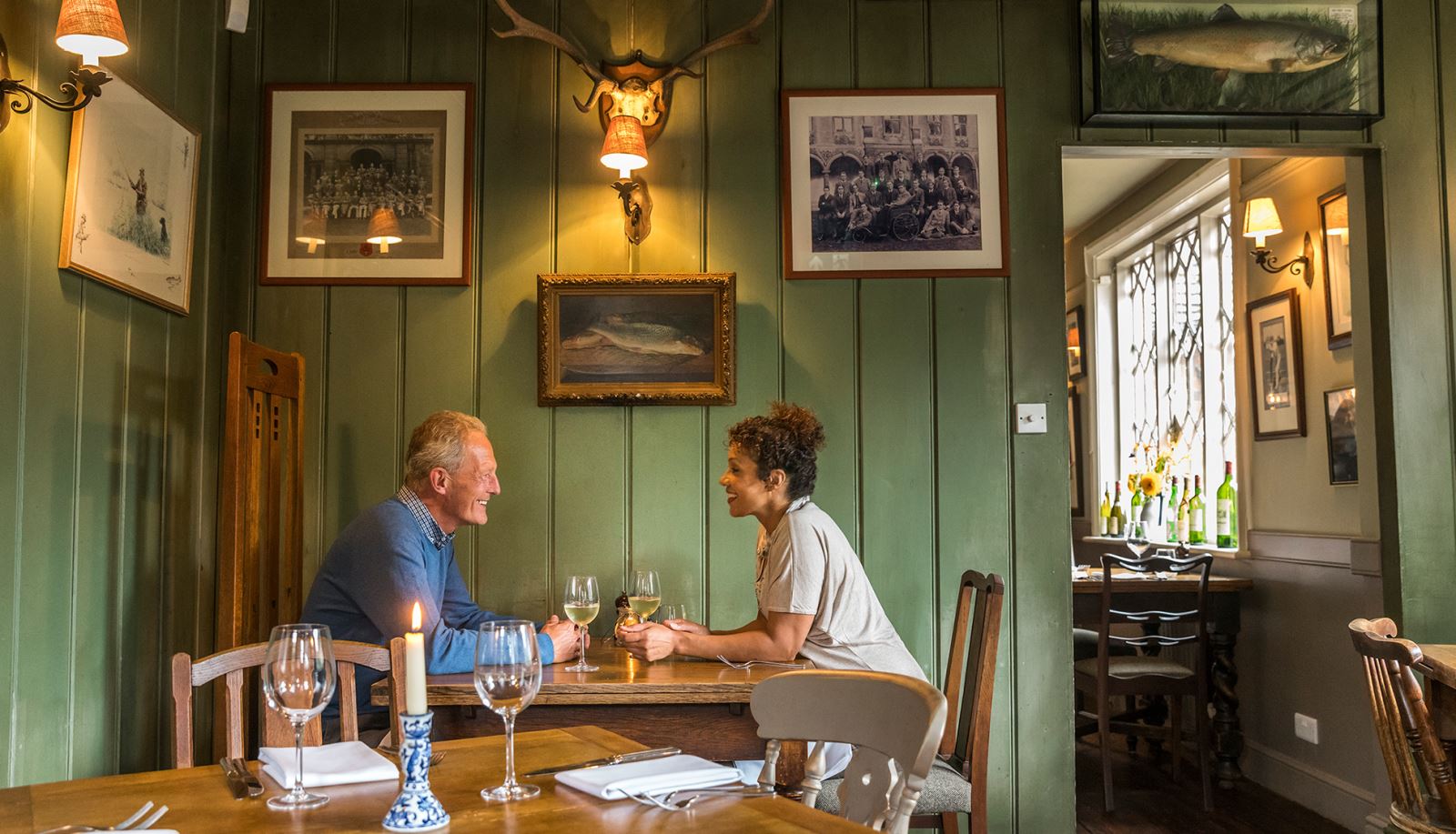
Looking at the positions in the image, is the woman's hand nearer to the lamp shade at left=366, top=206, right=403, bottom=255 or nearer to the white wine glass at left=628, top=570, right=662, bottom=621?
the white wine glass at left=628, top=570, right=662, bottom=621

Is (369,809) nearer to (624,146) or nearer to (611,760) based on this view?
(611,760)

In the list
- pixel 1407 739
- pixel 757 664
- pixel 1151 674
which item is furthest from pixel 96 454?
pixel 1151 674

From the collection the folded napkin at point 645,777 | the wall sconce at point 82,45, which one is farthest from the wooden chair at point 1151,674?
the wall sconce at point 82,45

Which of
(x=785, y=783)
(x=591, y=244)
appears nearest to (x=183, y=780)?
(x=785, y=783)

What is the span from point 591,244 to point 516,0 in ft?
Answer: 2.66

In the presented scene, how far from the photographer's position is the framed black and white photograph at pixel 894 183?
354cm

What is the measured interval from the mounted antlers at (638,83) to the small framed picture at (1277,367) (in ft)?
8.30

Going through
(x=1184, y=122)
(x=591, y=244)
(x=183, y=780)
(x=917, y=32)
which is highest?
(x=917, y=32)

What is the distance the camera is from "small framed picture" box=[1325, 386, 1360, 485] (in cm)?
411

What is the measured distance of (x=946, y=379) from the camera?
3.54 metres

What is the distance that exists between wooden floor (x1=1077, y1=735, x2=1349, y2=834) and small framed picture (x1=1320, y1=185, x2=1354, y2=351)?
174 cm

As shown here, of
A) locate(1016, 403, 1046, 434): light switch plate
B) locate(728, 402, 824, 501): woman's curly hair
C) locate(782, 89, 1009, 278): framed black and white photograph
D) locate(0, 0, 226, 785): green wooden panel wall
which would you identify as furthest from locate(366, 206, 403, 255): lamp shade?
locate(1016, 403, 1046, 434): light switch plate

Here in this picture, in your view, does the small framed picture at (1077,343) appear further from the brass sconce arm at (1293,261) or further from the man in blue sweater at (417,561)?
the man in blue sweater at (417,561)

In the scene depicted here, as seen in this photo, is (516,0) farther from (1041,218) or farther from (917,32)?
(1041,218)
